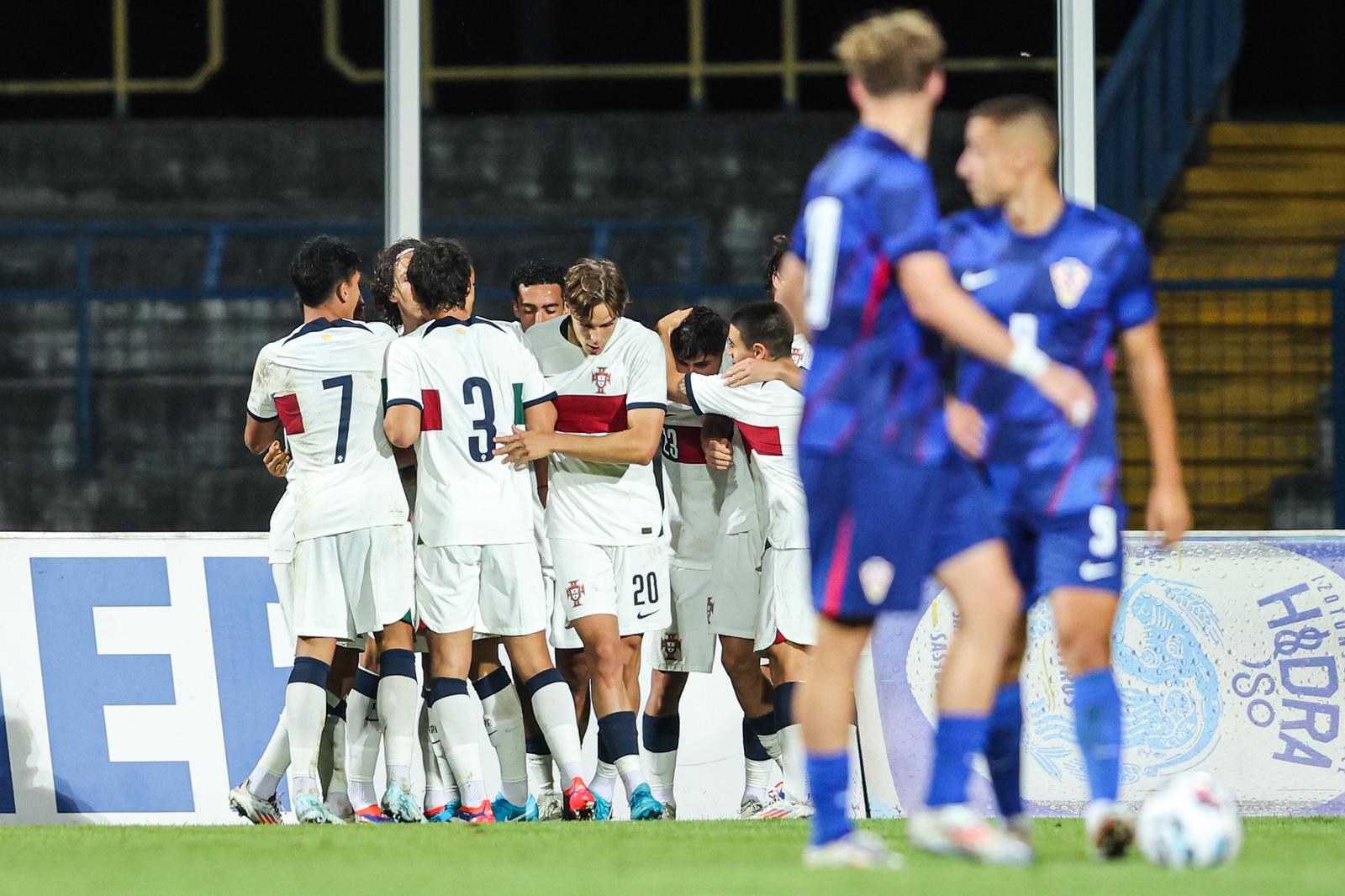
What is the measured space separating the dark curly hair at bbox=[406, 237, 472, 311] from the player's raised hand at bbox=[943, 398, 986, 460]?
2.93 metres

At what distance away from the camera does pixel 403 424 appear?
6.65m

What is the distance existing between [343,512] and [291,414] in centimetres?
39

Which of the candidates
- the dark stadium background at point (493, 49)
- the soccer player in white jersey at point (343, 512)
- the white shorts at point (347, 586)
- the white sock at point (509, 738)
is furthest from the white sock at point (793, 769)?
the dark stadium background at point (493, 49)

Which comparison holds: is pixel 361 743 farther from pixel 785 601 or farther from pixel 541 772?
pixel 785 601

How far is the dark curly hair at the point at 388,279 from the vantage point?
7332mm

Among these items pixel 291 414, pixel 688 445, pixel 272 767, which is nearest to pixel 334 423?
pixel 291 414

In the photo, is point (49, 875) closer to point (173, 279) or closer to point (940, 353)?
point (940, 353)

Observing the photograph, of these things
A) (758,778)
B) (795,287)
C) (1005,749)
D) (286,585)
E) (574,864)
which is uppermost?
(795,287)

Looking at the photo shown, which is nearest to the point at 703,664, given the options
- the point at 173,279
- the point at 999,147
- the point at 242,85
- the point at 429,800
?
the point at 429,800

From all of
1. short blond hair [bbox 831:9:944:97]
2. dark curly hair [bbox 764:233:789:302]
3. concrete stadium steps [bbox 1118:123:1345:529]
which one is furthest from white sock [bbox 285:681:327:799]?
concrete stadium steps [bbox 1118:123:1345:529]

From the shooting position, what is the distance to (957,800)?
4.12 m

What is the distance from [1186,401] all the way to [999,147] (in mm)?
7287

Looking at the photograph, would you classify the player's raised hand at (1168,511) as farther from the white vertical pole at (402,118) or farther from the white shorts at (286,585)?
the white vertical pole at (402,118)

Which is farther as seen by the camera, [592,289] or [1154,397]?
[592,289]
